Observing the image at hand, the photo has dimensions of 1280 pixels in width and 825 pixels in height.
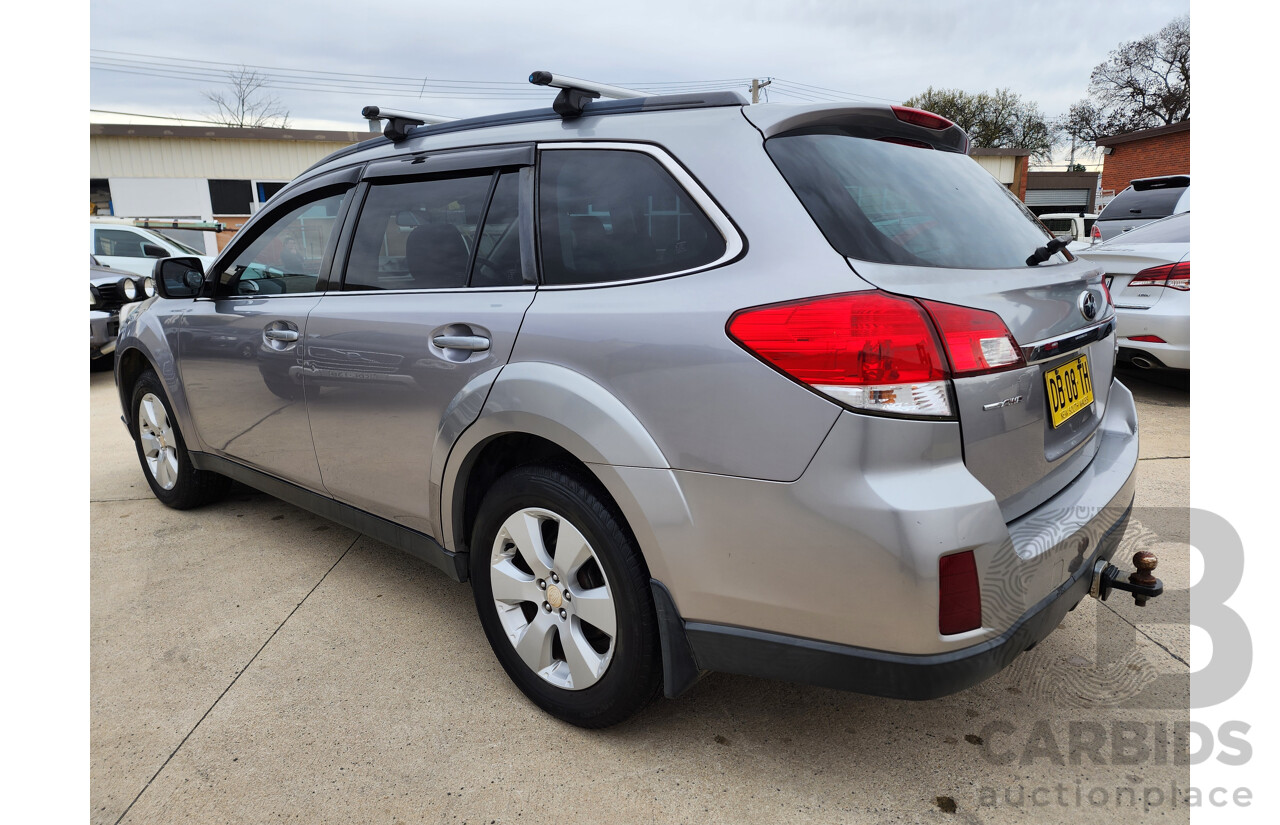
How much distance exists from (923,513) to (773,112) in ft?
3.52

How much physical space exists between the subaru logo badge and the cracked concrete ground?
1153mm

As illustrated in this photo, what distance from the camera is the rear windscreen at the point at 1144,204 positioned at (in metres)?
9.38

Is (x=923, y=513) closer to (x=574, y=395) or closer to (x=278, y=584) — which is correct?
(x=574, y=395)

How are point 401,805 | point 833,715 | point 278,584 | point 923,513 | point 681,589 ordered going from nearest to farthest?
1. point 923,513
2. point 681,589
3. point 401,805
4. point 833,715
5. point 278,584

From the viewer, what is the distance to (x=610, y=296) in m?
2.05

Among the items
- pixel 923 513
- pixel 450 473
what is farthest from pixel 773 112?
pixel 450 473

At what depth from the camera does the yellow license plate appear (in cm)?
192

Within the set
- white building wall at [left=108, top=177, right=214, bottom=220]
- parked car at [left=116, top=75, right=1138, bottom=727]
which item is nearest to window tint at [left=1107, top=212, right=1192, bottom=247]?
parked car at [left=116, top=75, right=1138, bottom=727]

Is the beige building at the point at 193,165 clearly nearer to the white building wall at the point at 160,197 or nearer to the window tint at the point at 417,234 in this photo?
the white building wall at the point at 160,197

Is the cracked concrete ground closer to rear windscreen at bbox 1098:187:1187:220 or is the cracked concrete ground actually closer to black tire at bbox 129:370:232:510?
black tire at bbox 129:370:232:510

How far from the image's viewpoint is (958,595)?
1650mm

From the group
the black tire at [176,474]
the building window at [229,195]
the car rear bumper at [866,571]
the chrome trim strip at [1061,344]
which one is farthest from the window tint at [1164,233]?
the building window at [229,195]

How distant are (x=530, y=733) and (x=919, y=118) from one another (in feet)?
6.95

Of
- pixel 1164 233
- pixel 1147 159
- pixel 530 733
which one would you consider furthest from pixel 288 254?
pixel 1147 159
